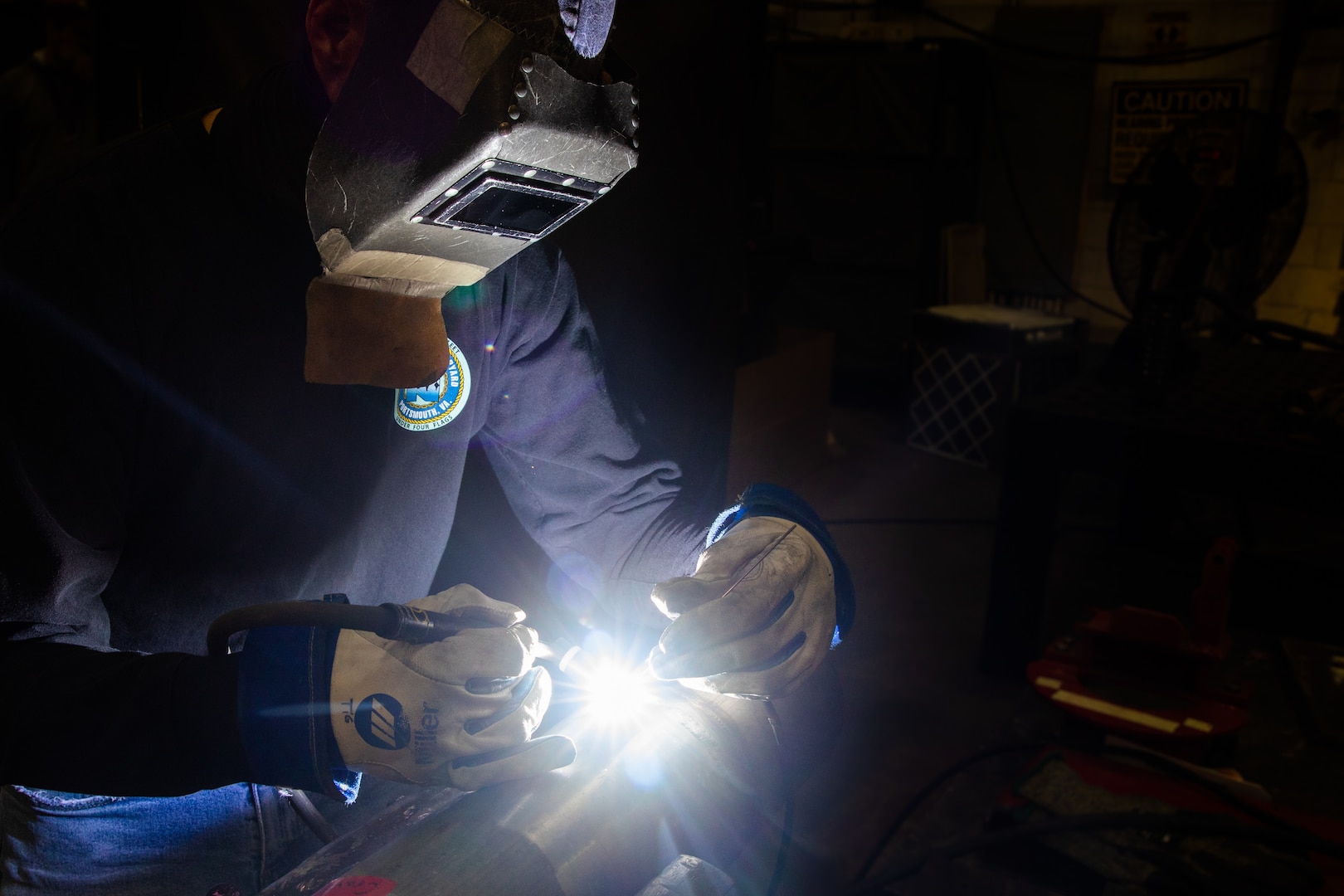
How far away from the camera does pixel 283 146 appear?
1.05 metres

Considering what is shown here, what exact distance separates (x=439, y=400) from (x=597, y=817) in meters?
0.59

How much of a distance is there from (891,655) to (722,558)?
2.44m

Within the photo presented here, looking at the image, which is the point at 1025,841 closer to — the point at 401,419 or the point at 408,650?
the point at 408,650

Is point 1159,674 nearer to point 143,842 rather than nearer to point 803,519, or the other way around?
point 803,519

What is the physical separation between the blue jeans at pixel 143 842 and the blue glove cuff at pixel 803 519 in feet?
2.16

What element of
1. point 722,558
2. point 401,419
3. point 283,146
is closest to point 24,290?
point 283,146

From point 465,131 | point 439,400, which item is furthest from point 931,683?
point 465,131

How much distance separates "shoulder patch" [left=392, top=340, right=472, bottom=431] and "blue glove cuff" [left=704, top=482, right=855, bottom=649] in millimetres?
398

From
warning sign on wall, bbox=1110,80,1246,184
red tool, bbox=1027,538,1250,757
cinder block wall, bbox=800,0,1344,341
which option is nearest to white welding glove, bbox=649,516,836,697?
red tool, bbox=1027,538,1250,757

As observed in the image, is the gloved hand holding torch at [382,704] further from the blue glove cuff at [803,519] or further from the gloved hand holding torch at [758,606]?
the blue glove cuff at [803,519]

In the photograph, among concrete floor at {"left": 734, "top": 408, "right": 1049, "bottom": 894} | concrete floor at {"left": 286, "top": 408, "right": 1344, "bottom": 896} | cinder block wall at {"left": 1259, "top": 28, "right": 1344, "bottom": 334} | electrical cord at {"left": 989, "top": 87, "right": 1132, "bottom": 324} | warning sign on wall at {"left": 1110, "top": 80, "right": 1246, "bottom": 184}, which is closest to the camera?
concrete floor at {"left": 286, "top": 408, "right": 1344, "bottom": 896}

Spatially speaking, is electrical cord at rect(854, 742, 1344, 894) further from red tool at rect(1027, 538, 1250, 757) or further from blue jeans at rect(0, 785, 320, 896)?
blue jeans at rect(0, 785, 320, 896)

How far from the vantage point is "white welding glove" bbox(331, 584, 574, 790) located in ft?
2.99

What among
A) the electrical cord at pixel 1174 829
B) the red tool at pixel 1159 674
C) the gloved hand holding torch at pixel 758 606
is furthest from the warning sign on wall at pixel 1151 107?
the gloved hand holding torch at pixel 758 606
